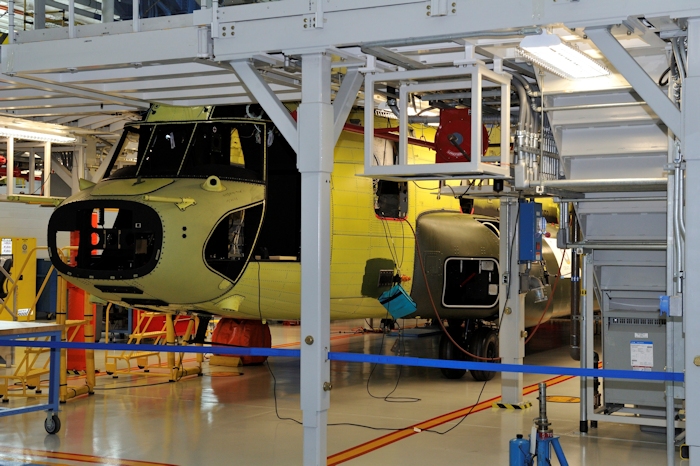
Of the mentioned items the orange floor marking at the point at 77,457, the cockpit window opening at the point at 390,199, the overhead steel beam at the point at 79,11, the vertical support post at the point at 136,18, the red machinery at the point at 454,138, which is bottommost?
the orange floor marking at the point at 77,457

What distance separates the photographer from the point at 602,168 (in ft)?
26.8

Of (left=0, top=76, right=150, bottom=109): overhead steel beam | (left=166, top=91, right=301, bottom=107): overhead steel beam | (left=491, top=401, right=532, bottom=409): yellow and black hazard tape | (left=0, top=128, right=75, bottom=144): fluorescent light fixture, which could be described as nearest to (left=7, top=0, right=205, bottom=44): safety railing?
(left=0, top=76, right=150, bottom=109): overhead steel beam

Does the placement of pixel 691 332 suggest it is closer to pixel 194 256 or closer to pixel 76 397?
pixel 194 256

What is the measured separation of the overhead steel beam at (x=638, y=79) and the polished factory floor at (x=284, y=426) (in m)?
3.57

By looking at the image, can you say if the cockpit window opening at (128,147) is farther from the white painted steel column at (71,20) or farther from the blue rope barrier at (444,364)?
the blue rope barrier at (444,364)

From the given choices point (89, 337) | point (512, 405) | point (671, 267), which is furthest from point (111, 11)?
point (512, 405)

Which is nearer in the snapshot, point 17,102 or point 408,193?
point 17,102

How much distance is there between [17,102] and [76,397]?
376 cm

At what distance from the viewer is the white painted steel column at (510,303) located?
1062cm

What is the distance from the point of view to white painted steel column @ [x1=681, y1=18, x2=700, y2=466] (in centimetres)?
560

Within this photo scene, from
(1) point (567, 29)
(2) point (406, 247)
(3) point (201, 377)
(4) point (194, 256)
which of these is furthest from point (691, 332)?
(3) point (201, 377)

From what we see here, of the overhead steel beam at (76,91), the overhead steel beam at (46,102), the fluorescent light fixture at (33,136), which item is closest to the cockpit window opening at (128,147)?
the overhead steel beam at (76,91)

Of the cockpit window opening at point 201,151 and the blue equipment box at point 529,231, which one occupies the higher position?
the cockpit window opening at point 201,151

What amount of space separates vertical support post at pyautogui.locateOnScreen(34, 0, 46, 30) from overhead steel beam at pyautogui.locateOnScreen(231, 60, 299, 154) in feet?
7.81
